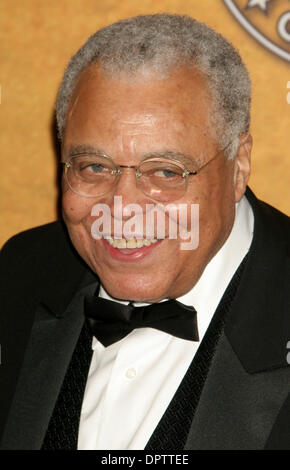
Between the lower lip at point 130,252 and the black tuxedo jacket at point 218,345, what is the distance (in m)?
0.22

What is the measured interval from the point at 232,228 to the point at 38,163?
2.25ft

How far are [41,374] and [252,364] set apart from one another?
0.50 metres

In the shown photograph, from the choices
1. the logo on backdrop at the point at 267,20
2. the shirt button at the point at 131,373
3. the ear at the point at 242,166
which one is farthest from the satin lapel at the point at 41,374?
the logo on backdrop at the point at 267,20

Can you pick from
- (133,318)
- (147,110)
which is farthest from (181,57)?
(133,318)

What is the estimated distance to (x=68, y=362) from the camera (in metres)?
1.88

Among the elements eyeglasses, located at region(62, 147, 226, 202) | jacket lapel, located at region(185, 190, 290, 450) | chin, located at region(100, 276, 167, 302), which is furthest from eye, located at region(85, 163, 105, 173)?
jacket lapel, located at region(185, 190, 290, 450)

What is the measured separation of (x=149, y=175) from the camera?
5.41ft

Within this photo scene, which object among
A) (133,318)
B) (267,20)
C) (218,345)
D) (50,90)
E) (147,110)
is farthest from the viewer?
(50,90)

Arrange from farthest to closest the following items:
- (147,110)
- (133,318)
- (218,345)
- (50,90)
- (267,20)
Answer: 1. (50,90)
2. (267,20)
3. (133,318)
4. (218,345)
5. (147,110)

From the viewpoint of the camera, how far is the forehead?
1612mm

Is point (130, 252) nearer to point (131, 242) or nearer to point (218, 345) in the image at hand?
point (131, 242)

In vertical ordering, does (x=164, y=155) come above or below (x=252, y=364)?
above

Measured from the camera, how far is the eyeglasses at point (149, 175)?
5.35ft
